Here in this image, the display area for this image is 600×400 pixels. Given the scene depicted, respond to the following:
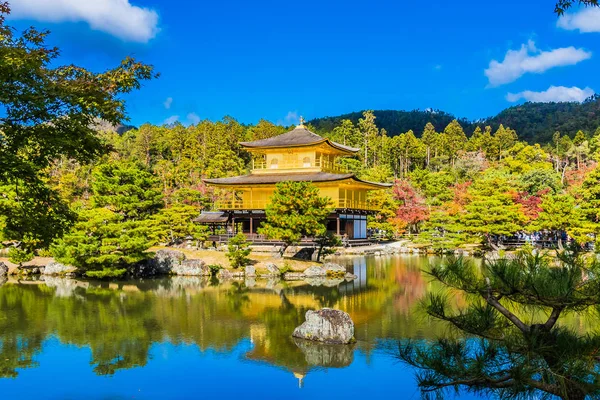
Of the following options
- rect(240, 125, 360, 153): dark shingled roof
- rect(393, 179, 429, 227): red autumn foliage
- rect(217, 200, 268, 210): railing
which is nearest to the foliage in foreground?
rect(217, 200, 268, 210): railing

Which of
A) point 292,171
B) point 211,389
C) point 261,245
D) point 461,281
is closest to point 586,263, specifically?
point 461,281

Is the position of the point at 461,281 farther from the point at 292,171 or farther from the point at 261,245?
the point at 292,171

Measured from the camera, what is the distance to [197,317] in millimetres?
11711

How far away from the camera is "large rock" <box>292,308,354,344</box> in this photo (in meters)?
9.39

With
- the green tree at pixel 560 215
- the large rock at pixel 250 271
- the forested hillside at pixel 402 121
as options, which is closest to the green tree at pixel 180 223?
the large rock at pixel 250 271

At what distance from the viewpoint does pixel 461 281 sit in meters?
3.52

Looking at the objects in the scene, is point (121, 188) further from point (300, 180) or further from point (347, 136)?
point (347, 136)

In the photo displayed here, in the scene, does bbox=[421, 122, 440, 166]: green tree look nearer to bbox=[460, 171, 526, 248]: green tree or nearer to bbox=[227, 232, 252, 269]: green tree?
bbox=[460, 171, 526, 248]: green tree

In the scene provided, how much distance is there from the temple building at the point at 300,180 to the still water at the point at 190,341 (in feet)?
42.8

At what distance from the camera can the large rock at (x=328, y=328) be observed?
939cm

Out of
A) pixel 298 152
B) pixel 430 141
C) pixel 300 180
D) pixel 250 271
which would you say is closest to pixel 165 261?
pixel 250 271

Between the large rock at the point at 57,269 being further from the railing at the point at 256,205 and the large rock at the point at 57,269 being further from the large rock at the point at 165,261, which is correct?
the railing at the point at 256,205

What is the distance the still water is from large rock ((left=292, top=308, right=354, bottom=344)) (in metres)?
0.31

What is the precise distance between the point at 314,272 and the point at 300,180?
10848 mm
